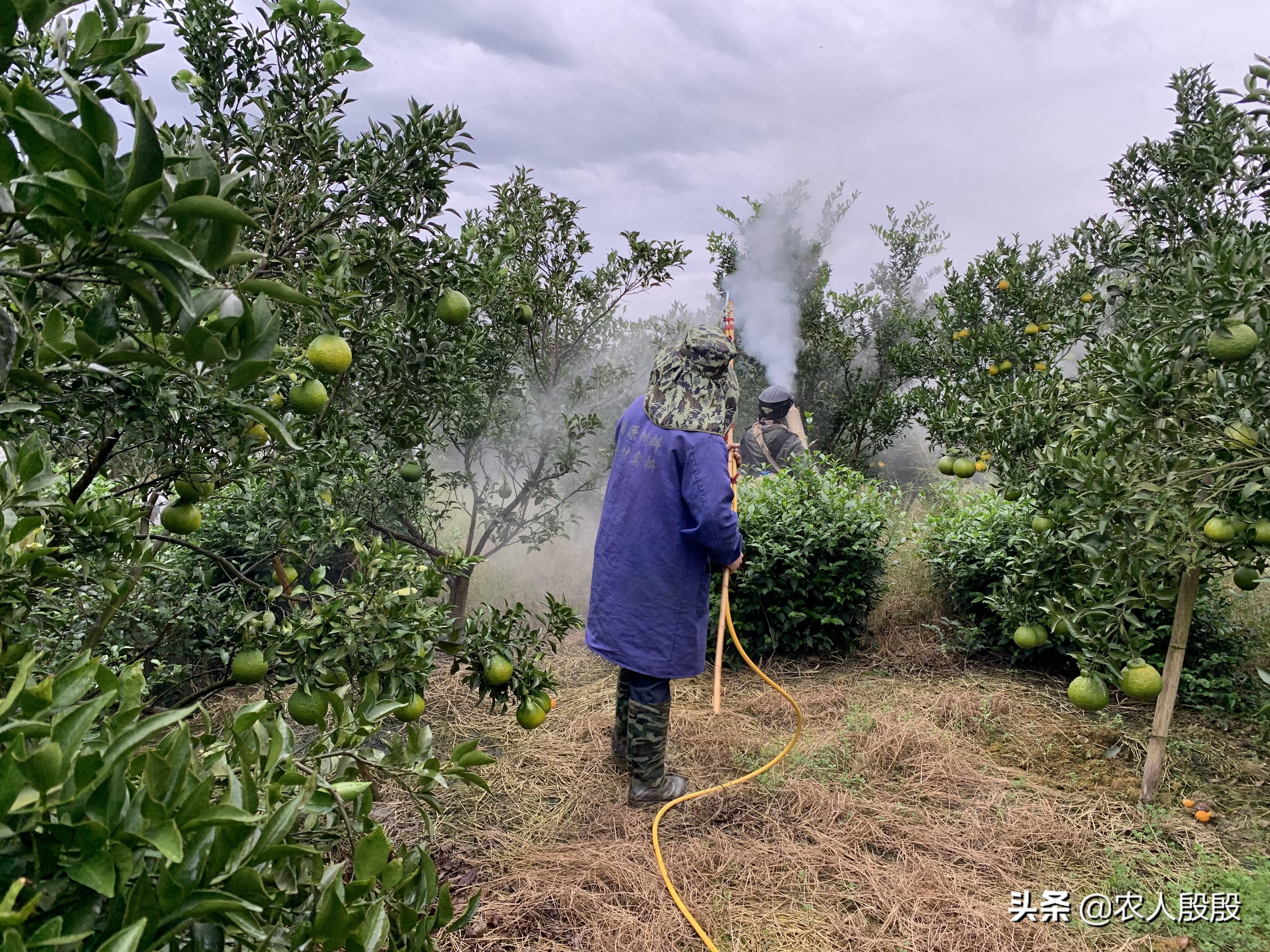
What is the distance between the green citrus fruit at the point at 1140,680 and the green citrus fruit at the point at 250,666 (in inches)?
101

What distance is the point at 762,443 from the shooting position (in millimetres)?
6793

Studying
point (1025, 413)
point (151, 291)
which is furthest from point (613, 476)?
point (151, 291)

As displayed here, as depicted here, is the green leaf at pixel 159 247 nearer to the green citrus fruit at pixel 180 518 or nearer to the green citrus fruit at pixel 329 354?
the green citrus fruit at pixel 329 354

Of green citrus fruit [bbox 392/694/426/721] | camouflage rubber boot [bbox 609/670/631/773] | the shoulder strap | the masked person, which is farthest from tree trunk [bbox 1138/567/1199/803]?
the shoulder strap

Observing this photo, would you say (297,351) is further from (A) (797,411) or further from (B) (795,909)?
(A) (797,411)

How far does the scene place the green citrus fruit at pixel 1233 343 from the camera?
81.7 inches

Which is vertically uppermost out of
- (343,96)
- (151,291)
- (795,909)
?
(343,96)

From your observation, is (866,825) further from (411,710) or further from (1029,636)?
(411,710)

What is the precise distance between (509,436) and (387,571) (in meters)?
3.26

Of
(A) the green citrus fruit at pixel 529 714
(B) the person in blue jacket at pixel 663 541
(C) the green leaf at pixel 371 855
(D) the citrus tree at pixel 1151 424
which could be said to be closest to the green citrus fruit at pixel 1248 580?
(D) the citrus tree at pixel 1151 424

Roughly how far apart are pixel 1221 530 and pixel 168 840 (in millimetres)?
2653

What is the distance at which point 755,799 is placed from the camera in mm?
3289

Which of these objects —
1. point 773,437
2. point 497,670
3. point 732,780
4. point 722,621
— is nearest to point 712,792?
point 732,780

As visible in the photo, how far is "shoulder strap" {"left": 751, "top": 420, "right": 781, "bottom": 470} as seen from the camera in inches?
263
